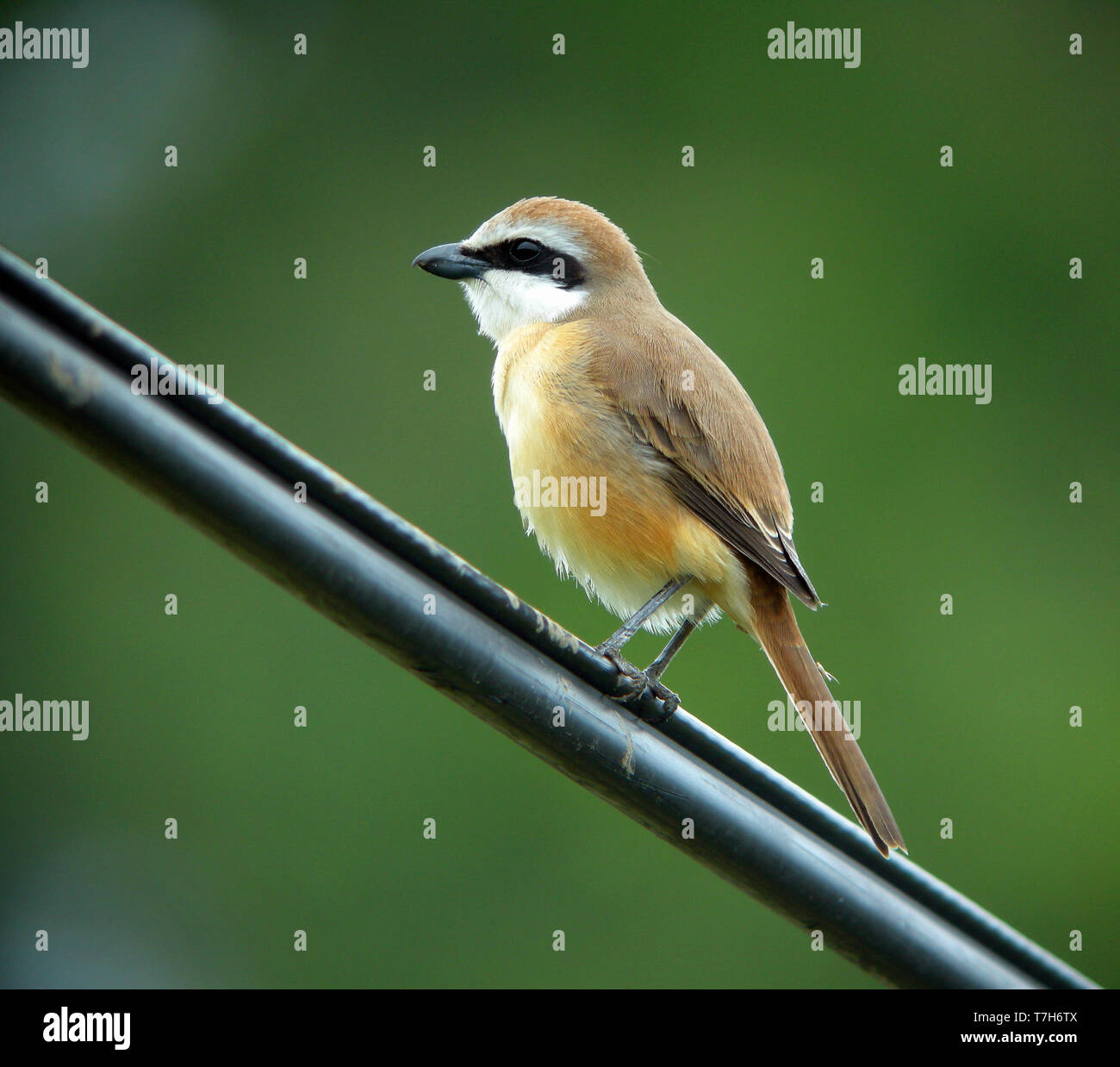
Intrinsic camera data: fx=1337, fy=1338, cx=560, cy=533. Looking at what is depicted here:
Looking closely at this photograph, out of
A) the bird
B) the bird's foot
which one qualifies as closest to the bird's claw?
the bird's foot

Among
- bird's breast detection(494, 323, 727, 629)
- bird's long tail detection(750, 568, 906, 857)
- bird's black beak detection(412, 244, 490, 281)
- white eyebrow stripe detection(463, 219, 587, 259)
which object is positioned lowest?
bird's long tail detection(750, 568, 906, 857)

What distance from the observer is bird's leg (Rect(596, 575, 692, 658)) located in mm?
3406

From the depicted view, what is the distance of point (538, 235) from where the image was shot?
13.8 ft

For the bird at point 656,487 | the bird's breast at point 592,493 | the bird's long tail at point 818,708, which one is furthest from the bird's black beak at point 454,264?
the bird's long tail at point 818,708

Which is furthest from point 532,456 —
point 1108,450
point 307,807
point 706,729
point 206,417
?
point 1108,450

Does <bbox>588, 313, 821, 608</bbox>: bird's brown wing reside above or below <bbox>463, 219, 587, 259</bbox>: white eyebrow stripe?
below

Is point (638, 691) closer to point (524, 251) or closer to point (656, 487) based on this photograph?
point (656, 487)

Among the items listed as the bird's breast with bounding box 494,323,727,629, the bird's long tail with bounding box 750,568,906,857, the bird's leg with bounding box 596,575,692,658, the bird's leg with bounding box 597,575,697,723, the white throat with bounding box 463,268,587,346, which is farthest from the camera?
the white throat with bounding box 463,268,587,346

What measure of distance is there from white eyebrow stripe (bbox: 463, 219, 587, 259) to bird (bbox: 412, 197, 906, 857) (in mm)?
387

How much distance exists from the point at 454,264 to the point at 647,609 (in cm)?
139

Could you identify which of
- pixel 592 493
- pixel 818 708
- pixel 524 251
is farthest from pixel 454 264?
pixel 818 708

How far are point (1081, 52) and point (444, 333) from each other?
5.11 metres

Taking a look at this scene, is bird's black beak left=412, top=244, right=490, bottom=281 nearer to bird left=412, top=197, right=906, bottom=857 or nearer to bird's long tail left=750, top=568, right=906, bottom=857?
bird left=412, top=197, right=906, bottom=857

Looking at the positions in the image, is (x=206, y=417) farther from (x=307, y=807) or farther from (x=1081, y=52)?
(x=1081, y=52)
